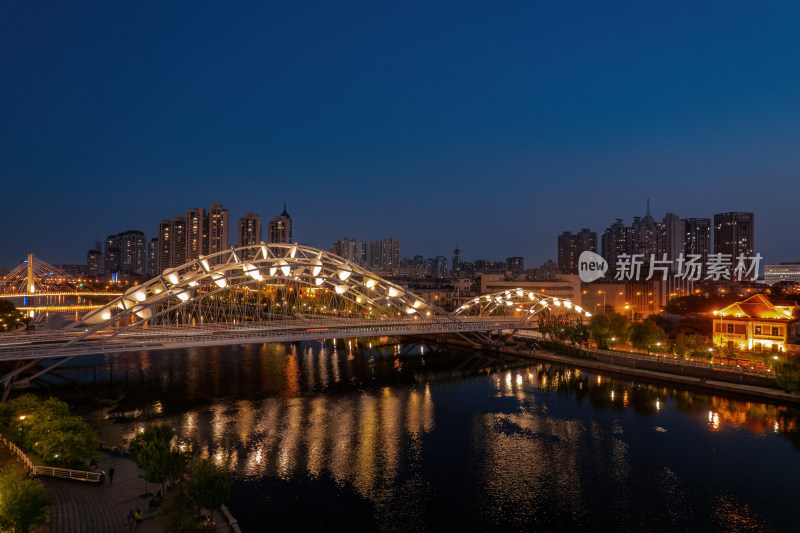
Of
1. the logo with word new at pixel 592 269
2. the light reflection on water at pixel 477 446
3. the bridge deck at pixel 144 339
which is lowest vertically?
the light reflection on water at pixel 477 446

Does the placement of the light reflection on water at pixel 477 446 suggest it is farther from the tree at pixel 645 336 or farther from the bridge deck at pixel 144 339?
the tree at pixel 645 336

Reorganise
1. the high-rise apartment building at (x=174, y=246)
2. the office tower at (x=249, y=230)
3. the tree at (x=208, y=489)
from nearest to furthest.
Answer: the tree at (x=208, y=489) < the office tower at (x=249, y=230) < the high-rise apartment building at (x=174, y=246)

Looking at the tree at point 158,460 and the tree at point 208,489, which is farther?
the tree at point 158,460

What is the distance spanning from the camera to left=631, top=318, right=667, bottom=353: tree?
121 ft

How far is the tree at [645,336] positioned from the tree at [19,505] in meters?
36.4

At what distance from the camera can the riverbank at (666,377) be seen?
2655 cm

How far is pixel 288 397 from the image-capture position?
90.2ft

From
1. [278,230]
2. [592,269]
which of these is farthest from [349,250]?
[592,269]

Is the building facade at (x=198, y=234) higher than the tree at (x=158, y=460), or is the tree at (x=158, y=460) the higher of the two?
the building facade at (x=198, y=234)

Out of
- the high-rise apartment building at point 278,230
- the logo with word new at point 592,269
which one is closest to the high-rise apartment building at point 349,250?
the high-rise apartment building at point 278,230

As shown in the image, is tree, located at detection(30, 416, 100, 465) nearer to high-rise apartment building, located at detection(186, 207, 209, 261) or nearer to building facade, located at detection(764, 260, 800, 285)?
high-rise apartment building, located at detection(186, 207, 209, 261)

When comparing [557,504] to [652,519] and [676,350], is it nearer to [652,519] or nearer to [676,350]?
[652,519]

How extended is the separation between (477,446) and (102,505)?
1306cm

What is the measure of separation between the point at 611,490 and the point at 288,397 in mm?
17262
